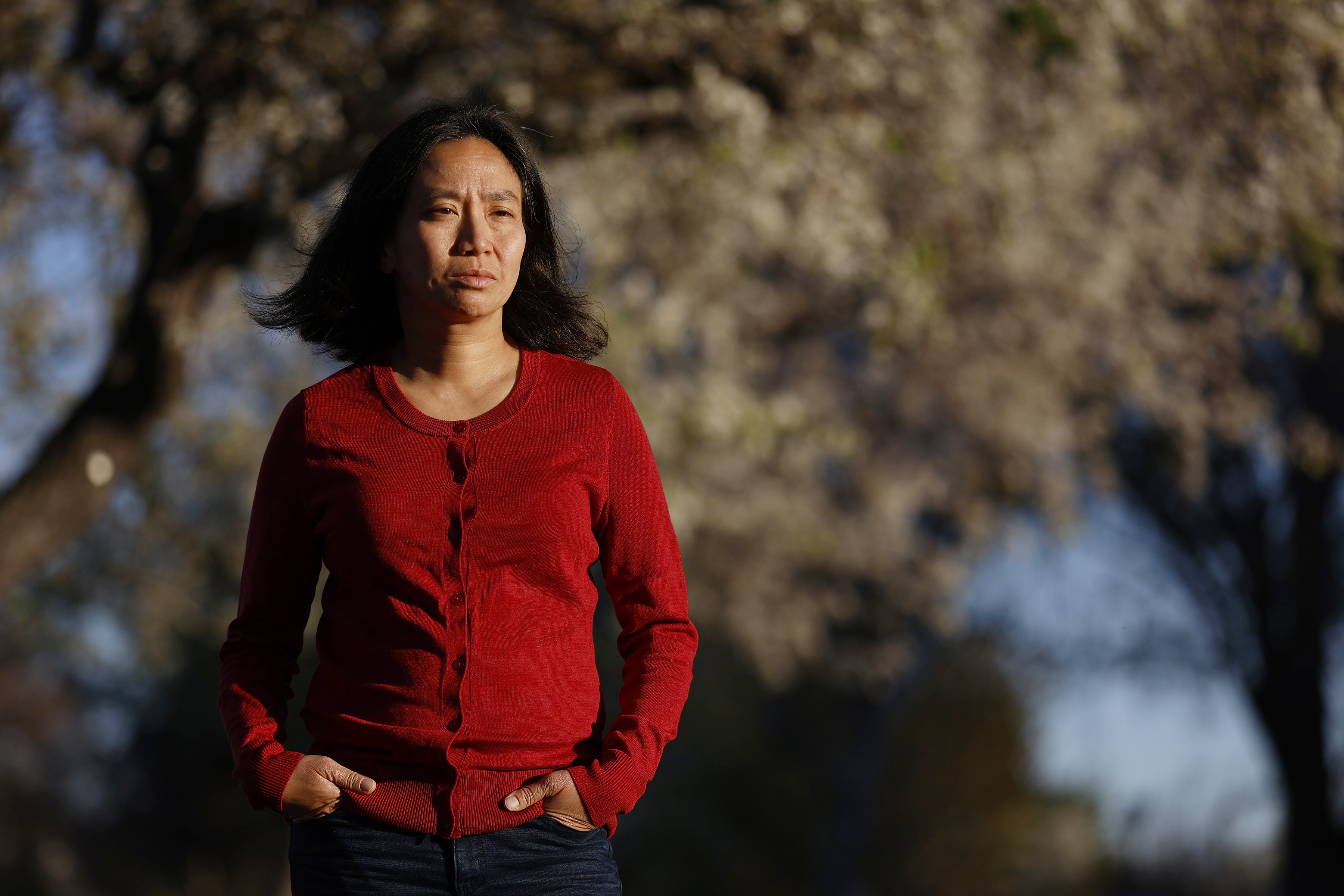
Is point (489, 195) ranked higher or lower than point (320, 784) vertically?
higher

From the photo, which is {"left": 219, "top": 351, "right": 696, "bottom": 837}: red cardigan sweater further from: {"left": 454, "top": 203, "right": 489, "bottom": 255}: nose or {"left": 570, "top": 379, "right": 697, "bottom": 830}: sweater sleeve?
{"left": 454, "top": 203, "right": 489, "bottom": 255}: nose

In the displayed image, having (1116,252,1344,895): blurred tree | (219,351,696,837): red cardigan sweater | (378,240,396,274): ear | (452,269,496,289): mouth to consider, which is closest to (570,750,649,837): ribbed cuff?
(219,351,696,837): red cardigan sweater

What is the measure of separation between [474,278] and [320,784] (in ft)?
2.63

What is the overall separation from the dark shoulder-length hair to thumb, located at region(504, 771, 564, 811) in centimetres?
75

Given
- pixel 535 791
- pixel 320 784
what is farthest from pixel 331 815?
pixel 535 791

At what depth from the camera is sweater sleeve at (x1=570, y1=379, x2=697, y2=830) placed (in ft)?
6.88

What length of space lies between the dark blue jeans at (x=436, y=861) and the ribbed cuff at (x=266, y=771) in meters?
0.08

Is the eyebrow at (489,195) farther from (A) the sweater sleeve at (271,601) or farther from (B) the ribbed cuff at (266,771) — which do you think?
(B) the ribbed cuff at (266,771)

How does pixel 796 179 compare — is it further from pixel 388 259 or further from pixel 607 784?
pixel 607 784

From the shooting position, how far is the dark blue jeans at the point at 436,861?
1.96 meters

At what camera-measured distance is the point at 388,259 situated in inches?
90.1

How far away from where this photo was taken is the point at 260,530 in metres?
2.14

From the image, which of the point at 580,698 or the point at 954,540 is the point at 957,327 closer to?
the point at 954,540

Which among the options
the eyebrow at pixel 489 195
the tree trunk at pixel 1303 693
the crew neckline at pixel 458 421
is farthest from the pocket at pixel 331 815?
the tree trunk at pixel 1303 693
